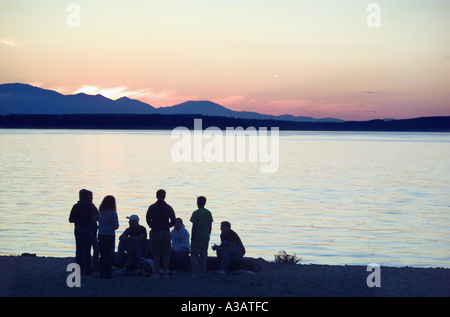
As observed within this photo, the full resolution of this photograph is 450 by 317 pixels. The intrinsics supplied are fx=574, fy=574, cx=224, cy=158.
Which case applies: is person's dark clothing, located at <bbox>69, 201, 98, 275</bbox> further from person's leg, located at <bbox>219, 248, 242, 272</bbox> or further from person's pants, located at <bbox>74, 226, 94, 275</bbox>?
Answer: person's leg, located at <bbox>219, 248, 242, 272</bbox>

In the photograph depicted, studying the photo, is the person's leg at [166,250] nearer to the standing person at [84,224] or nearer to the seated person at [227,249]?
the seated person at [227,249]

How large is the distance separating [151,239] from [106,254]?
0.99 metres

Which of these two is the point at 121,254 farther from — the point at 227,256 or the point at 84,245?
the point at 227,256

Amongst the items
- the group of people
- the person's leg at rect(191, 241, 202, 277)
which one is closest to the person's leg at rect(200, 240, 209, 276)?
the group of people

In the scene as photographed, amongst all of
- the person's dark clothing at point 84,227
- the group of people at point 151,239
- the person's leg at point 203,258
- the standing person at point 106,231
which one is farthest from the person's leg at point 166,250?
the person's dark clothing at point 84,227

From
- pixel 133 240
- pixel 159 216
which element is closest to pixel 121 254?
pixel 133 240

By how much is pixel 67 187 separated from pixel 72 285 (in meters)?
27.1

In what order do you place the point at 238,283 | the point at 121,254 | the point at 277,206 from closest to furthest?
1. the point at 238,283
2. the point at 121,254
3. the point at 277,206

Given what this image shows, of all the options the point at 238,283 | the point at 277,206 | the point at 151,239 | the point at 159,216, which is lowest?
the point at 277,206

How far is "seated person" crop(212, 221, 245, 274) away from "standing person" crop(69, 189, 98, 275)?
109 inches

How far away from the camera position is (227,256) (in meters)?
12.9

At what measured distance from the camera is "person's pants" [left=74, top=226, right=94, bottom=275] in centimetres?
1221

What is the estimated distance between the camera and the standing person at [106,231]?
12078 millimetres
